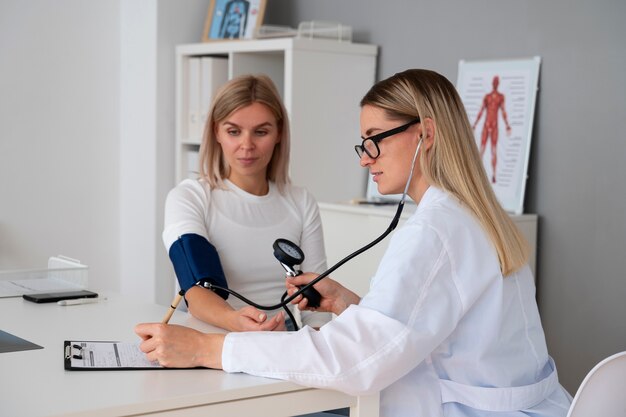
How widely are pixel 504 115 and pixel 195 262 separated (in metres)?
1.55

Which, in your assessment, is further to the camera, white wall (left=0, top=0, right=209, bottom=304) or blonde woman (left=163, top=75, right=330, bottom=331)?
white wall (left=0, top=0, right=209, bottom=304)

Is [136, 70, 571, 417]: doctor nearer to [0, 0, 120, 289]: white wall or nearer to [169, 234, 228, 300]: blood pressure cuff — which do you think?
[169, 234, 228, 300]: blood pressure cuff

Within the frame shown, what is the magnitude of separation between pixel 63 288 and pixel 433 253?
123 cm

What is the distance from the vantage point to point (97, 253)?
4.54 m

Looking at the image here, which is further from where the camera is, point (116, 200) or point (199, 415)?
point (116, 200)

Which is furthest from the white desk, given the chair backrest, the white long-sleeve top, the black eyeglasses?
the white long-sleeve top

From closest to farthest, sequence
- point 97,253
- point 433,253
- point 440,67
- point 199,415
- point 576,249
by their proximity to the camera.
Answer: point 199,415 < point 433,253 < point 576,249 < point 440,67 < point 97,253

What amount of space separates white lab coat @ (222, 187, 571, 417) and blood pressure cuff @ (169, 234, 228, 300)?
Result: 22.6 inches

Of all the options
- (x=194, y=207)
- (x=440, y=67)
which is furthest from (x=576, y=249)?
(x=194, y=207)

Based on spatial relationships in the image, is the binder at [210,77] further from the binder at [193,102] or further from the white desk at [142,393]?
the white desk at [142,393]

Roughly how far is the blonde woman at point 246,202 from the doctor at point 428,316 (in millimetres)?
659

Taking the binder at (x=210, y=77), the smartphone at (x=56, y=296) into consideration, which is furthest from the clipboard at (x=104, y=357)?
the binder at (x=210, y=77)

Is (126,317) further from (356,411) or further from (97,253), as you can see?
(97,253)

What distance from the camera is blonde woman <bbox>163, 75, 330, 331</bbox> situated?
2412 mm
